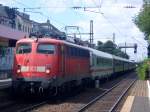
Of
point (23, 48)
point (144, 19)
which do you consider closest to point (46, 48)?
point (23, 48)

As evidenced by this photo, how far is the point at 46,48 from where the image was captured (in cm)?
2391

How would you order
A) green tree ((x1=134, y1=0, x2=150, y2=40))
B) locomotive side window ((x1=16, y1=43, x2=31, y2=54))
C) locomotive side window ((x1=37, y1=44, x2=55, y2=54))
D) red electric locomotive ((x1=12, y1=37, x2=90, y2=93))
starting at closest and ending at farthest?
red electric locomotive ((x1=12, y1=37, x2=90, y2=93))
locomotive side window ((x1=37, y1=44, x2=55, y2=54))
locomotive side window ((x1=16, y1=43, x2=31, y2=54))
green tree ((x1=134, y1=0, x2=150, y2=40))

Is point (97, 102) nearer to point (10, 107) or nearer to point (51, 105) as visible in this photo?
point (51, 105)

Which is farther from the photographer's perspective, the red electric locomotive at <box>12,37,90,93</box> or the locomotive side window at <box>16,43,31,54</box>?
the locomotive side window at <box>16,43,31,54</box>

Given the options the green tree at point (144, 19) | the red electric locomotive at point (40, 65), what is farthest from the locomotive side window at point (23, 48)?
the green tree at point (144, 19)

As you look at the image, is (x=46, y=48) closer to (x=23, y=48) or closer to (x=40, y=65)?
(x=40, y=65)

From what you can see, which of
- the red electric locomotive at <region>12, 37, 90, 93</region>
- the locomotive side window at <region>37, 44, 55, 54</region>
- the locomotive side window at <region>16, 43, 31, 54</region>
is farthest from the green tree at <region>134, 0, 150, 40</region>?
the locomotive side window at <region>16, 43, 31, 54</region>

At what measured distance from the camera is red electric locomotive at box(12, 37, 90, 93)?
75.6ft

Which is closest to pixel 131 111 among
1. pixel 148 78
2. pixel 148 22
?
pixel 148 22

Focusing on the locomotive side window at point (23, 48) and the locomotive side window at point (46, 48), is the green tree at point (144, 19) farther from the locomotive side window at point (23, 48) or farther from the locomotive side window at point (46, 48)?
the locomotive side window at point (23, 48)

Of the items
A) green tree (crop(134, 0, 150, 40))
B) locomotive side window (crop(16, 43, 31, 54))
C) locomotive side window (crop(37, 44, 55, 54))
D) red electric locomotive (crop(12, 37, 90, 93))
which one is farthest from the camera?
green tree (crop(134, 0, 150, 40))

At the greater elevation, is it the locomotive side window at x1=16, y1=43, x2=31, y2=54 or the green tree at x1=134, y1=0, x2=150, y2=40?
the green tree at x1=134, y1=0, x2=150, y2=40

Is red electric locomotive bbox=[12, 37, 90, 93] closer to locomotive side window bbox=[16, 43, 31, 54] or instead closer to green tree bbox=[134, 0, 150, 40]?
locomotive side window bbox=[16, 43, 31, 54]

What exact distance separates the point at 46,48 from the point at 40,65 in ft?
3.13
